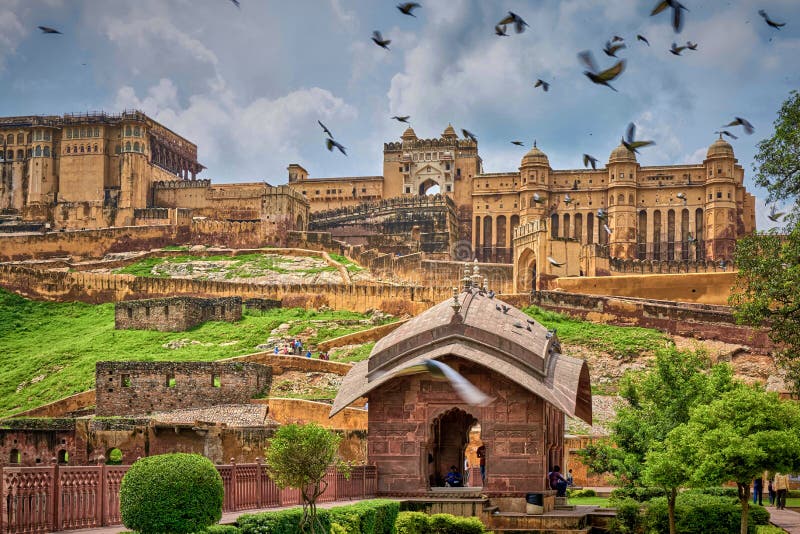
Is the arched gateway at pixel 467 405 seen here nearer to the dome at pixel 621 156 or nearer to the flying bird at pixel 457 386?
the flying bird at pixel 457 386

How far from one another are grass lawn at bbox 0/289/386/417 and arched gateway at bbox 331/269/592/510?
702 inches

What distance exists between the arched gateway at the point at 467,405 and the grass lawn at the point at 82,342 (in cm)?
1782

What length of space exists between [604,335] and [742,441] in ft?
75.6

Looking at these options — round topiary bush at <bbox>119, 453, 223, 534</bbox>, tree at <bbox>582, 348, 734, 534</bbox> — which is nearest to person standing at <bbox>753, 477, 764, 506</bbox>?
tree at <bbox>582, 348, 734, 534</bbox>

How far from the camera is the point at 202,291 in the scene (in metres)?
47.7

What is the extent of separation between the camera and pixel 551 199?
226 ft

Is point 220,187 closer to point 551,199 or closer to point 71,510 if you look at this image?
point 551,199

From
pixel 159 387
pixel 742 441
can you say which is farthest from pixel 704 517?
pixel 159 387

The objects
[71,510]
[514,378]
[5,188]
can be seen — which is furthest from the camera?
[5,188]

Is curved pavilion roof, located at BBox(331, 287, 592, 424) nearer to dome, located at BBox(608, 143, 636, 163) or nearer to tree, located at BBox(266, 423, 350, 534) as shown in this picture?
tree, located at BBox(266, 423, 350, 534)

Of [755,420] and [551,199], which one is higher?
[551,199]

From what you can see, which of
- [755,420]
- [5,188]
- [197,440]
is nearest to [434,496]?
[755,420]

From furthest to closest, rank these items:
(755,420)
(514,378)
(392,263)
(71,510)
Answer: (392,263), (514,378), (755,420), (71,510)

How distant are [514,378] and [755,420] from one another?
4.34 m
